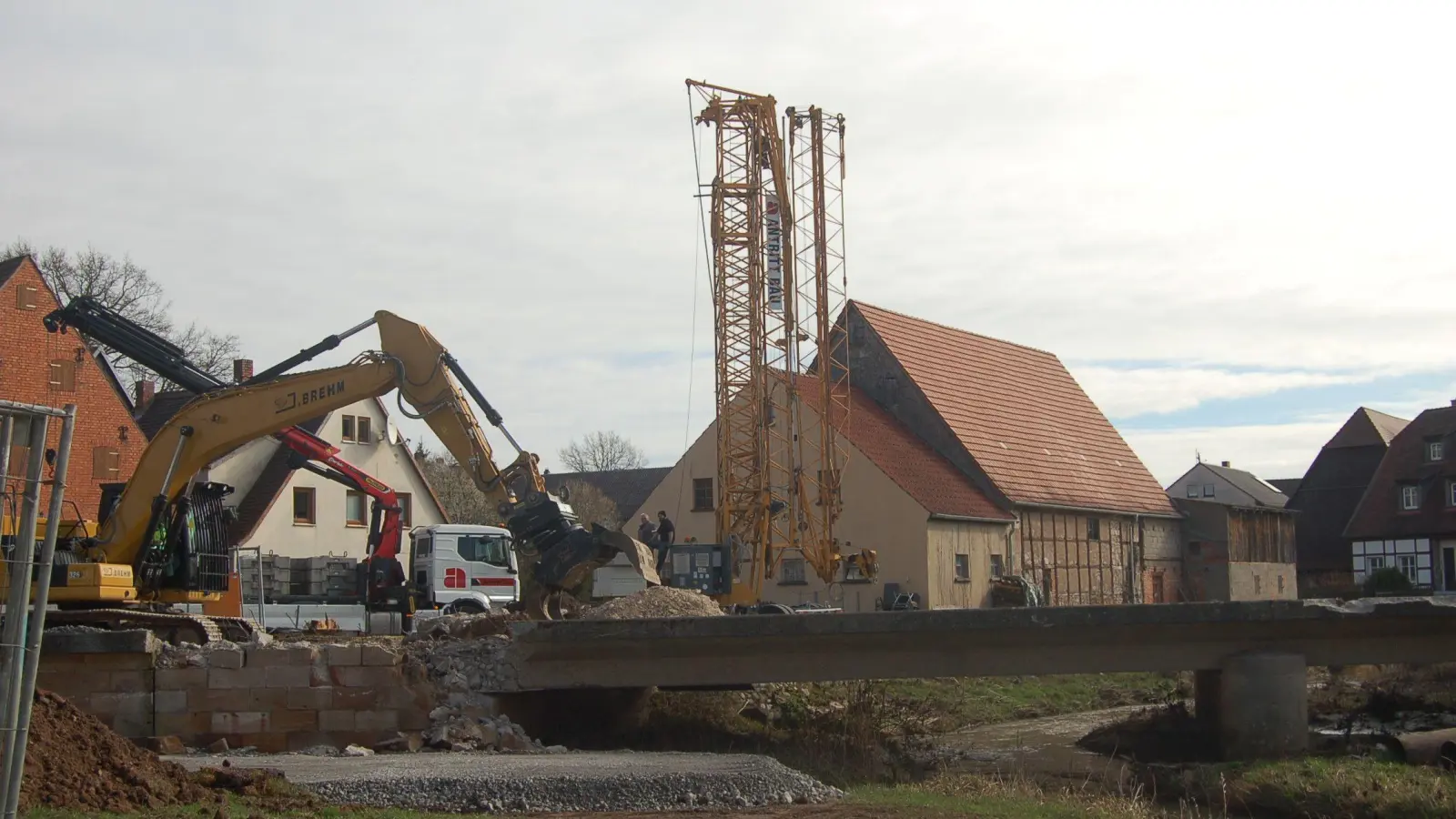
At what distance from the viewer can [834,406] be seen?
42688mm

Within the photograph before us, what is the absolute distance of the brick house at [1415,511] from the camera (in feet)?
189

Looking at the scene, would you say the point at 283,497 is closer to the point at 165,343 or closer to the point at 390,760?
the point at 165,343

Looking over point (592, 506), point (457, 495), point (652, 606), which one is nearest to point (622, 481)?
point (592, 506)

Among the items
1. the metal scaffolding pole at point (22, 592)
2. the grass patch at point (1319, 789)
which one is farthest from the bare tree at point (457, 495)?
the metal scaffolding pole at point (22, 592)

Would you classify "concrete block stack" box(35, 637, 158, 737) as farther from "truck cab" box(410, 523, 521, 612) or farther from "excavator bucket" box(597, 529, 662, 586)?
"truck cab" box(410, 523, 521, 612)

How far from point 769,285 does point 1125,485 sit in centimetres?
1867

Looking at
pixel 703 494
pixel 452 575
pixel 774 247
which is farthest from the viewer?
pixel 703 494

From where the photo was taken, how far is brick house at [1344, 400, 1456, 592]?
57531 mm

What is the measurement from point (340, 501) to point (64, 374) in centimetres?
Result: 968

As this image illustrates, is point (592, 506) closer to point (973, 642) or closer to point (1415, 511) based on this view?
point (1415, 511)

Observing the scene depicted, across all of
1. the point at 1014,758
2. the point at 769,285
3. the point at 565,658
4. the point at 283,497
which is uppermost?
the point at 769,285

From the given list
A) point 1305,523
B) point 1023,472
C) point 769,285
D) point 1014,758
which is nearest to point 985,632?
point 1014,758

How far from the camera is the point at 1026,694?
2872cm

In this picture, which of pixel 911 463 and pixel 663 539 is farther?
pixel 911 463
